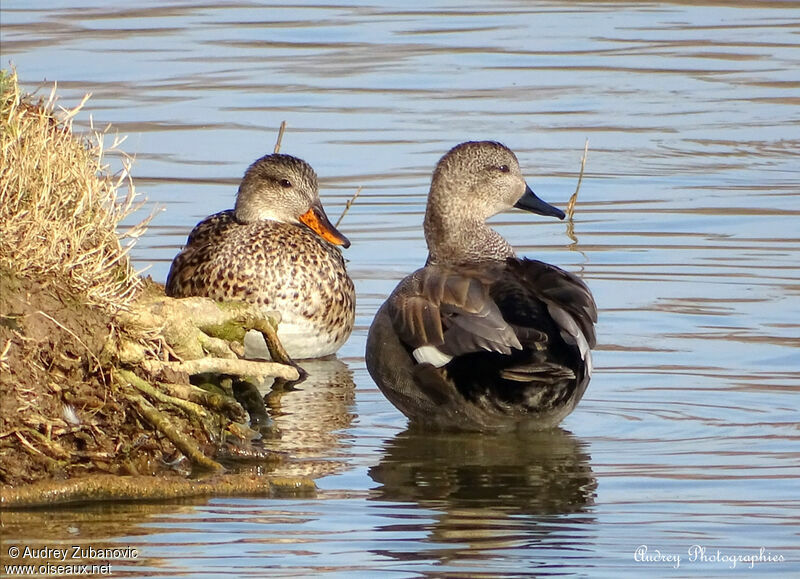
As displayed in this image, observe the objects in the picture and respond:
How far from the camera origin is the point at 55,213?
624cm

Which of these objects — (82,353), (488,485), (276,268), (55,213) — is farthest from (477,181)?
(82,353)

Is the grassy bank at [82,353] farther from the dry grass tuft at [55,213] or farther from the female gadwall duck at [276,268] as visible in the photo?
the female gadwall duck at [276,268]

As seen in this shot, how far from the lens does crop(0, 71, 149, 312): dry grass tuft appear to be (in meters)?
6.02

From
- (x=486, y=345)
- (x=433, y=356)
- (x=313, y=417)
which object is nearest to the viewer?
(x=486, y=345)

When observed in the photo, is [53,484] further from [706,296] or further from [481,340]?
[706,296]

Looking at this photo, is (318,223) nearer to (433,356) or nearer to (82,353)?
(433,356)

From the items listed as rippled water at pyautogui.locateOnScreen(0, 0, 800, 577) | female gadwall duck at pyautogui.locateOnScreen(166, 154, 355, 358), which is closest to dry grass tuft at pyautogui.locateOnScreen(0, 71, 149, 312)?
rippled water at pyautogui.locateOnScreen(0, 0, 800, 577)

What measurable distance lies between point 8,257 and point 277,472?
1180 millimetres

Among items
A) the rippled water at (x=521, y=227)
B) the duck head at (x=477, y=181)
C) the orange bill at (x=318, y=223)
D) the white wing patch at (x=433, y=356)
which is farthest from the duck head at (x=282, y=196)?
the white wing patch at (x=433, y=356)

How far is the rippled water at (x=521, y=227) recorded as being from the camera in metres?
5.27

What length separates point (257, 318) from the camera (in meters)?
7.37

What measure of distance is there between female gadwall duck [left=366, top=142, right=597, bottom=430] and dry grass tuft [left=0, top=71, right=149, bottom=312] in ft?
3.58

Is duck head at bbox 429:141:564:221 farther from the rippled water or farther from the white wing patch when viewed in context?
the white wing patch

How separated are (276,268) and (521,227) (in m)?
2.72
